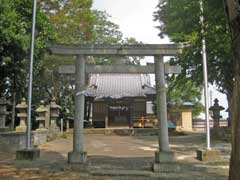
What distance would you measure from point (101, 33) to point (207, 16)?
26.7m

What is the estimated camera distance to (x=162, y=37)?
2770cm

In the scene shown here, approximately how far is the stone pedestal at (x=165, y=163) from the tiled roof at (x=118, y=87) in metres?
22.1

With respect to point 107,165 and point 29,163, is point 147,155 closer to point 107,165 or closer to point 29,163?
point 107,165

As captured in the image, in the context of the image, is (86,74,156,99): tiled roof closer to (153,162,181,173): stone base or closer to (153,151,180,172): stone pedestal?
(153,151,180,172): stone pedestal

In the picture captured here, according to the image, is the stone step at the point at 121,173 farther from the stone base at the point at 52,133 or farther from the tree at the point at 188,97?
the tree at the point at 188,97

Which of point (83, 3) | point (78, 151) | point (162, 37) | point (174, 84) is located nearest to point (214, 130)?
point (174, 84)

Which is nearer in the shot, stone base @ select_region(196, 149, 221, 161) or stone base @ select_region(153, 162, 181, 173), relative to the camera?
stone base @ select_region(153, 162, 181, 173)

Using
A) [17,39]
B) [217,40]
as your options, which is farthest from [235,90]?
[17,39]

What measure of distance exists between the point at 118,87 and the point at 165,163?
2483 cm

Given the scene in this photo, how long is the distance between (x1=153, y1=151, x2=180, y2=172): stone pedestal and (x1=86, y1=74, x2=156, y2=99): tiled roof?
22069 mm

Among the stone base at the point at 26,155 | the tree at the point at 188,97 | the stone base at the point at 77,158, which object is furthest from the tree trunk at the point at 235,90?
the tree at the point at 188,97

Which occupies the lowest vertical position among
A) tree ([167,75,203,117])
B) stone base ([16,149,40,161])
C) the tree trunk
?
stone base ([16,149,40,161])

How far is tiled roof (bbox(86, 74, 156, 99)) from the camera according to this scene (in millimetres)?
33959

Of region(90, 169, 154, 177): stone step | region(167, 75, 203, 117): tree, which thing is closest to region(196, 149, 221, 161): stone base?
region(90, 169, 154, 177): stone step
